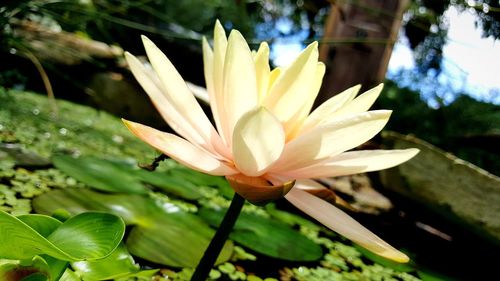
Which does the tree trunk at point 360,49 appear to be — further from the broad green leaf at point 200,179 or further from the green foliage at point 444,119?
the broad green leaf at point 200,179

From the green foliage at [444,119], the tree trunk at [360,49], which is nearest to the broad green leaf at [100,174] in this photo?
the tree trunk at [360,49]

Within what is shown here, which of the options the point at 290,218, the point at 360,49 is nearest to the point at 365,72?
the point at 360,49

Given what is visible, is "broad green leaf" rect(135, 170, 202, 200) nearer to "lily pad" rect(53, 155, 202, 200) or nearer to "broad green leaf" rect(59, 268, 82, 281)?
"lily pad" rect(53, 155, 202, 200)

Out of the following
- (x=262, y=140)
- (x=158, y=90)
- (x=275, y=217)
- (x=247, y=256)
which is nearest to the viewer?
(x=262, y=140)

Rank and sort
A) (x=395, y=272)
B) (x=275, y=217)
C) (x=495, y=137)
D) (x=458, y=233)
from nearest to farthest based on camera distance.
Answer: (x=395, y=272) → (x=275, y=217) → (x=458, y=233) → (x=495, y=137)

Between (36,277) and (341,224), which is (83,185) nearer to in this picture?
(36,277)

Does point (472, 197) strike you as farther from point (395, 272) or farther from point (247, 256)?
point (247, 256)

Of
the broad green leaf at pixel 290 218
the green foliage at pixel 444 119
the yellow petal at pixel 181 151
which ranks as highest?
the yellow petal at pixel 181 151

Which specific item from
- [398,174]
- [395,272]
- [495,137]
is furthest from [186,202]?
[495,137]
